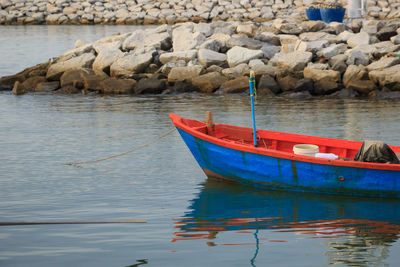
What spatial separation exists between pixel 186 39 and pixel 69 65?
4553mm

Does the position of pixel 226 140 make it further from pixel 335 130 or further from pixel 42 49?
pixel 42 49

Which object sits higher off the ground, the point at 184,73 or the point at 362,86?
the point at 184,73

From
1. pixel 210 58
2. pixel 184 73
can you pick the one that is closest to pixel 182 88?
pixel 184 73

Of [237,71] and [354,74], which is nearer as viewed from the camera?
[354,74]

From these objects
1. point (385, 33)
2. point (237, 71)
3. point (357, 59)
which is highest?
point (385, 33)

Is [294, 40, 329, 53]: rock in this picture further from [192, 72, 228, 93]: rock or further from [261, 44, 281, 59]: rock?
[192, 72, 228, 93]: rock

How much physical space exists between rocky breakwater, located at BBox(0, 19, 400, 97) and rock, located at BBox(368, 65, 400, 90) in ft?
0.10

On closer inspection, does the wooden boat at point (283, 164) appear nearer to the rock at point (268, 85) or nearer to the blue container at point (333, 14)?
the rock at point (268, 85)

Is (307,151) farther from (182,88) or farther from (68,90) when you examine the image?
(68,90)

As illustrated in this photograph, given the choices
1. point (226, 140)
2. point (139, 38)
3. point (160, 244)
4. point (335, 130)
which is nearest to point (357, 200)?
point (226, 140)

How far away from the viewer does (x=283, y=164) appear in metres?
12.7

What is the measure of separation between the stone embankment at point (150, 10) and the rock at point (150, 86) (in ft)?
86.6

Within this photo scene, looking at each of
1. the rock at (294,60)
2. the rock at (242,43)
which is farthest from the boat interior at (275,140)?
the rock at (242,43)

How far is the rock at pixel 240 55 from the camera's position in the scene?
88.4 ft
